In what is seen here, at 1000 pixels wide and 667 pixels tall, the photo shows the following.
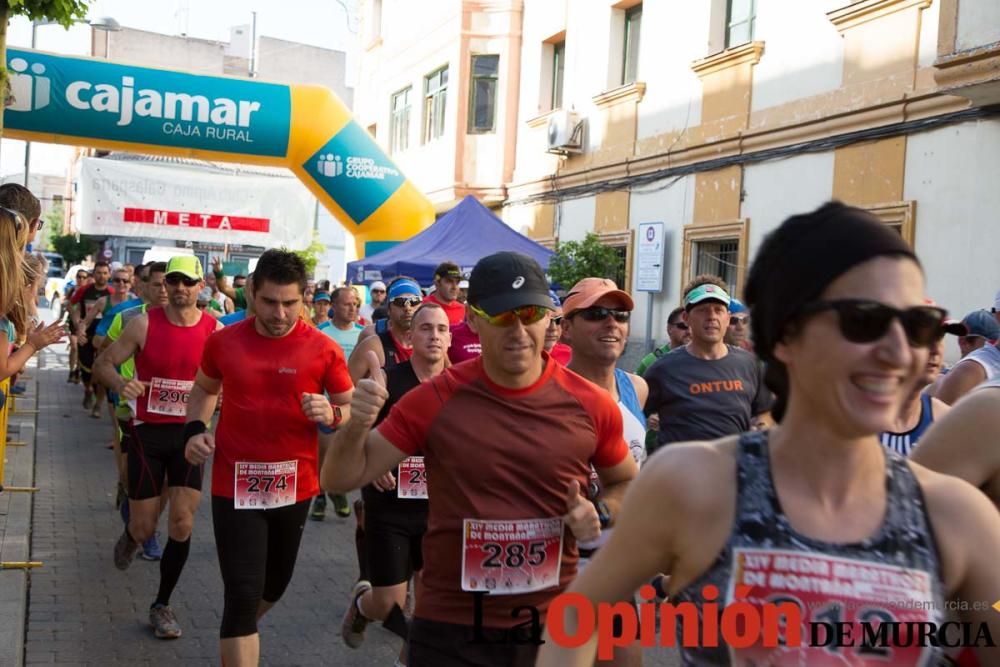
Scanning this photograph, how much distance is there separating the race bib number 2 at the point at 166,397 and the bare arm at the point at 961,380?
4.43m

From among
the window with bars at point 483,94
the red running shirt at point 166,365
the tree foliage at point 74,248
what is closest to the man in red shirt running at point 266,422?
the red running shirt at point 166,365

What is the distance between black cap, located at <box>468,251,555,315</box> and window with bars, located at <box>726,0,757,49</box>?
11.7 metres

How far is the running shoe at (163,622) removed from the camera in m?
5.94

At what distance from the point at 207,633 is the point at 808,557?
4932mm

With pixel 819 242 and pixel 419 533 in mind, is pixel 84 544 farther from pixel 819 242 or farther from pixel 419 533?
pixel 819 242

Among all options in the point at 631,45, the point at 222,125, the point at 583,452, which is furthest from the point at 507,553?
the point at 631,45

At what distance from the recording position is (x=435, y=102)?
79.6ft

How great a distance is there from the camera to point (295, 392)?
17.1ft

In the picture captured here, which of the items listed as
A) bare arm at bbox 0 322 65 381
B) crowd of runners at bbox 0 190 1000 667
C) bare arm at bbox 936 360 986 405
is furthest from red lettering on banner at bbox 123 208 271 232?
bare arm at bbox 936 360 986 405

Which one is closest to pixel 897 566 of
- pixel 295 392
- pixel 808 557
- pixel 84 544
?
pixel 808 557

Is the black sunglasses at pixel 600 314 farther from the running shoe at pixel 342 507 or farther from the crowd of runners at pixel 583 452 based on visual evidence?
the running shoe at pixel 342 507

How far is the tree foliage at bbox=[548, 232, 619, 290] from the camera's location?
1686cm

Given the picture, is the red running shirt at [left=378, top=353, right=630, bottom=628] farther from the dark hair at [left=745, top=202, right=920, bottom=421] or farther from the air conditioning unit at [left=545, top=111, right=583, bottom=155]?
the air conditioning unit at [left=545, top=111, right=583, bottom=155]

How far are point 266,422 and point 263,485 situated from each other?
1.01 feet
